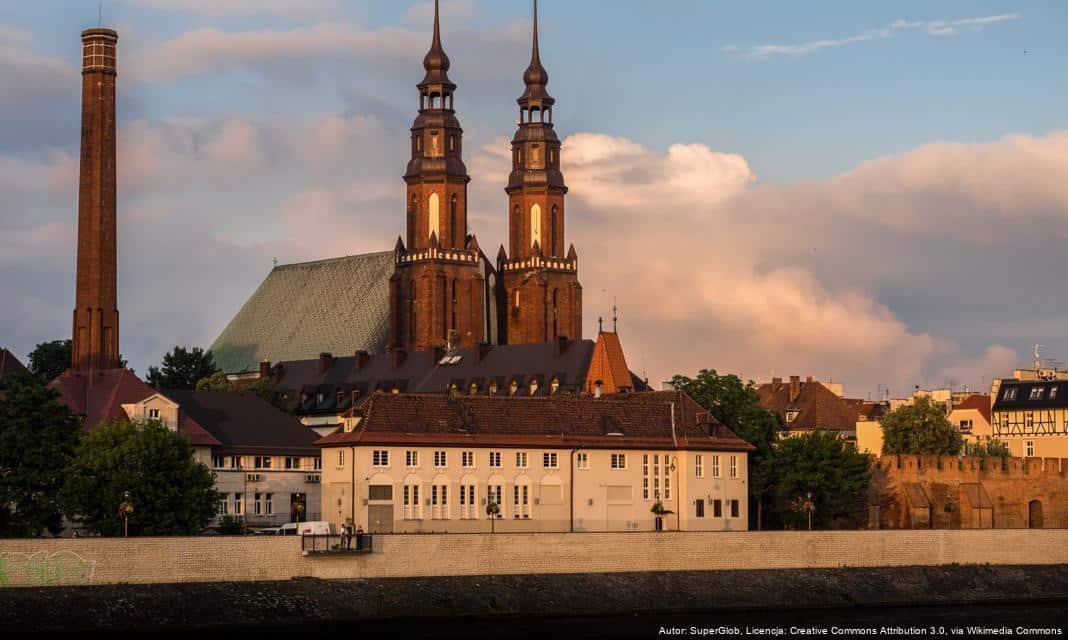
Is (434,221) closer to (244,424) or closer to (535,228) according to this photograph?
(535,228)

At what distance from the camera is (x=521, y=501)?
10575 centimetres

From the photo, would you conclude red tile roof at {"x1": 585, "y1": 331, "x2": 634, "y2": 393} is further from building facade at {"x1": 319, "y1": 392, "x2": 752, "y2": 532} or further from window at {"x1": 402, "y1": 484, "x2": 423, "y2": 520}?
window at {"x1": 402, "y1": 484, "x2": 423, "y2": 520}

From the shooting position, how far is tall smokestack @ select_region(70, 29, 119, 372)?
133 m

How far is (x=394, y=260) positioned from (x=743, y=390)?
7634 centimetres

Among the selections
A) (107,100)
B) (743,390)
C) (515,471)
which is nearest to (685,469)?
(515,471)

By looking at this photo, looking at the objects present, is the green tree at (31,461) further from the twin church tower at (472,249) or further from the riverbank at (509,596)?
the twin church tower at (472,249)

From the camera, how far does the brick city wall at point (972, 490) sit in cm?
12862

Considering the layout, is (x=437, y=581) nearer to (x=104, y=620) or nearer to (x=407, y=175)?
(x=104, y=620)

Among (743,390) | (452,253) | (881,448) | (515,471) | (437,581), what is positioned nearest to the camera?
(437,581)

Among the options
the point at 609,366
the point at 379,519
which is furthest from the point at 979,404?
the point at 379,519

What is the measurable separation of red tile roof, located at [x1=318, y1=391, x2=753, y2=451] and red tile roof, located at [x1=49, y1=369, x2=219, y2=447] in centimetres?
1505

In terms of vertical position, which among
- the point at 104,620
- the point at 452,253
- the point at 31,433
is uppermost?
the point at 452,253

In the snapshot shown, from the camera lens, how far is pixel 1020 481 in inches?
5290

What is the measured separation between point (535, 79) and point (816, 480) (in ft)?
276
